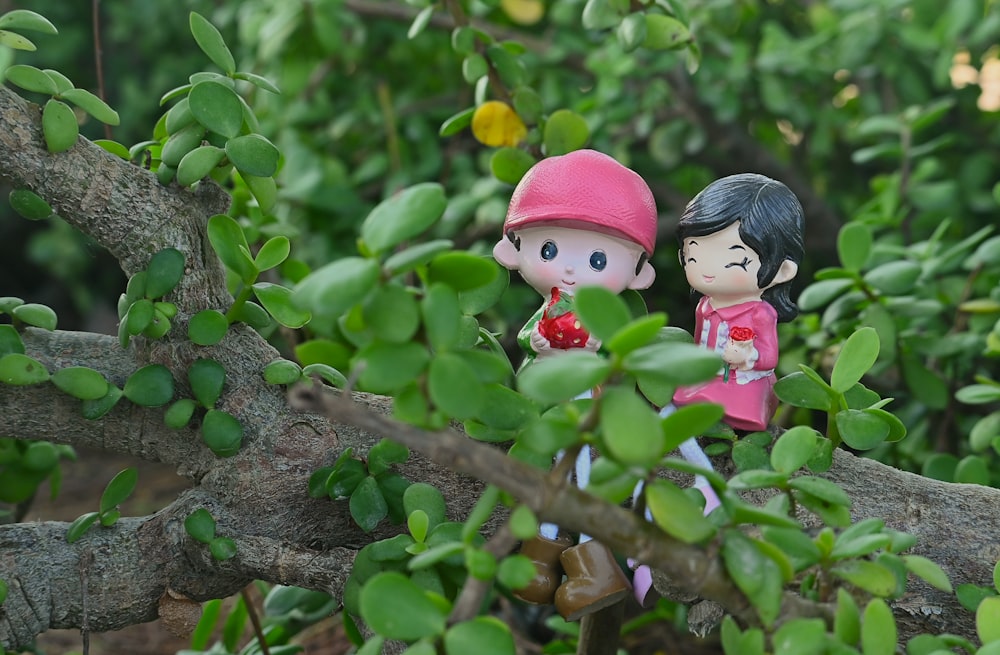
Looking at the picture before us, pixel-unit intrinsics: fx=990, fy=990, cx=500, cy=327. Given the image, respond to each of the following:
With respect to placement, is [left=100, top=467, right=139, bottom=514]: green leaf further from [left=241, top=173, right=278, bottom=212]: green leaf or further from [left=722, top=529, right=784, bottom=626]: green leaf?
[left=722, top=529, right=784, bottom=626]: green leaf

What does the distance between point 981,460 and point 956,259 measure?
0.98 ft

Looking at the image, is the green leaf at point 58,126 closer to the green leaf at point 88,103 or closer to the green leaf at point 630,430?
the green leaf at point 88,103

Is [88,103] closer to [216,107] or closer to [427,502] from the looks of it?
[216,107]

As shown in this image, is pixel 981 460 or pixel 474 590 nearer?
pixel 474 590

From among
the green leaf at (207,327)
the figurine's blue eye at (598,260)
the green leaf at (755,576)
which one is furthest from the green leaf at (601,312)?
the green leaf at (207,327)

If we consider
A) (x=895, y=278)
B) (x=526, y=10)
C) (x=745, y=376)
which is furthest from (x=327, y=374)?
(x=526, y=10)

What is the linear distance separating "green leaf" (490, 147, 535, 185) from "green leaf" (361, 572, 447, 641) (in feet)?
1.72

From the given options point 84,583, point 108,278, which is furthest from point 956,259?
point 108,278

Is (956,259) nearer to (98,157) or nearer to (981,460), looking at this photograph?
(981,460)

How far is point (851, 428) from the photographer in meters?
0.78

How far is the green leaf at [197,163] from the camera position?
0.80 metres

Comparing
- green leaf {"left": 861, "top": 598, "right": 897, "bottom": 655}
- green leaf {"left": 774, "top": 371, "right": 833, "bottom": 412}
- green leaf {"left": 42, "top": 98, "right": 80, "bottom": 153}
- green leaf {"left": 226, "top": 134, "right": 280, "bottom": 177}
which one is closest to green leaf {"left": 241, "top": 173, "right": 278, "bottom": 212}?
green leaf {"left": 226, "top": 134, "right": 280, "bottom": 177}

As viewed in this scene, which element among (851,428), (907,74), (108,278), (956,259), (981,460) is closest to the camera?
(851,428)

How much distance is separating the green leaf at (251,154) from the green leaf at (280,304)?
0.31ft
